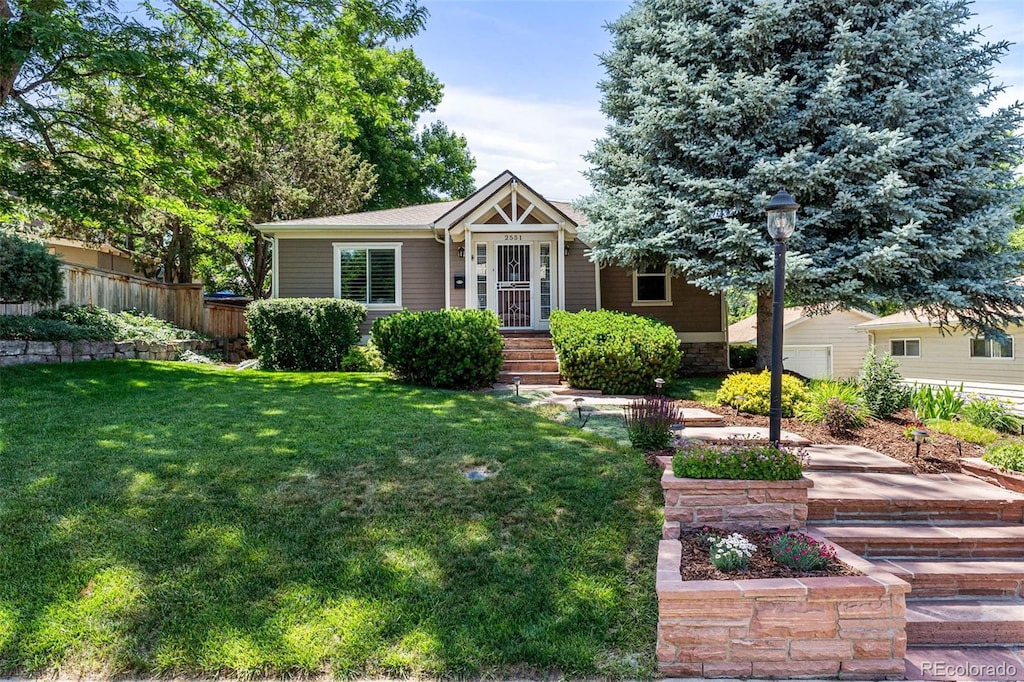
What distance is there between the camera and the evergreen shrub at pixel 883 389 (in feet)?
22.4

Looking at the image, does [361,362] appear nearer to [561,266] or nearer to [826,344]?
[561,266]

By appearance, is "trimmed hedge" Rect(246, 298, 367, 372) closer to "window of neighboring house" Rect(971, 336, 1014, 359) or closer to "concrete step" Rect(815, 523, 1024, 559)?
"concrete step" Rect(815, 523, 1024, 559)

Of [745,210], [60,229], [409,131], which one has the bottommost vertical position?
[745,210]

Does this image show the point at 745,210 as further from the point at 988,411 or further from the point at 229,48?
the point at 229,48

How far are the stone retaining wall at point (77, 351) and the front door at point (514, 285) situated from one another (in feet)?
22.7

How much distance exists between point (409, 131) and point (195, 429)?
22.4 meters

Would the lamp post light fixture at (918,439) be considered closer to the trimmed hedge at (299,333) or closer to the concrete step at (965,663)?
the concrete step at (965,663)

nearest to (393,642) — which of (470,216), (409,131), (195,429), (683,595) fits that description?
(683,595)

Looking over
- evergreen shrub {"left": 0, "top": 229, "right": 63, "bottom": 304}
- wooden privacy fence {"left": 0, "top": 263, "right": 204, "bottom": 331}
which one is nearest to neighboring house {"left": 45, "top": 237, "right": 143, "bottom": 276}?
wooden privacy fence {"left": 0, "top": 263, "right": 204, "bottom": 331}

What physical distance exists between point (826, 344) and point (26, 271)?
2586 centimetres

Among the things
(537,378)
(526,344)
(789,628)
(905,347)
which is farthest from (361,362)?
(905,347)

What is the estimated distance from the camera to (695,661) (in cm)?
275

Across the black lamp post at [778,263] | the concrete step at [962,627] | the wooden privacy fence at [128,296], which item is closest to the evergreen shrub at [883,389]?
the black lamp post at [778,263]

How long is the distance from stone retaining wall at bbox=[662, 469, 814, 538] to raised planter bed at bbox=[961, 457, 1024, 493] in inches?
93.5
